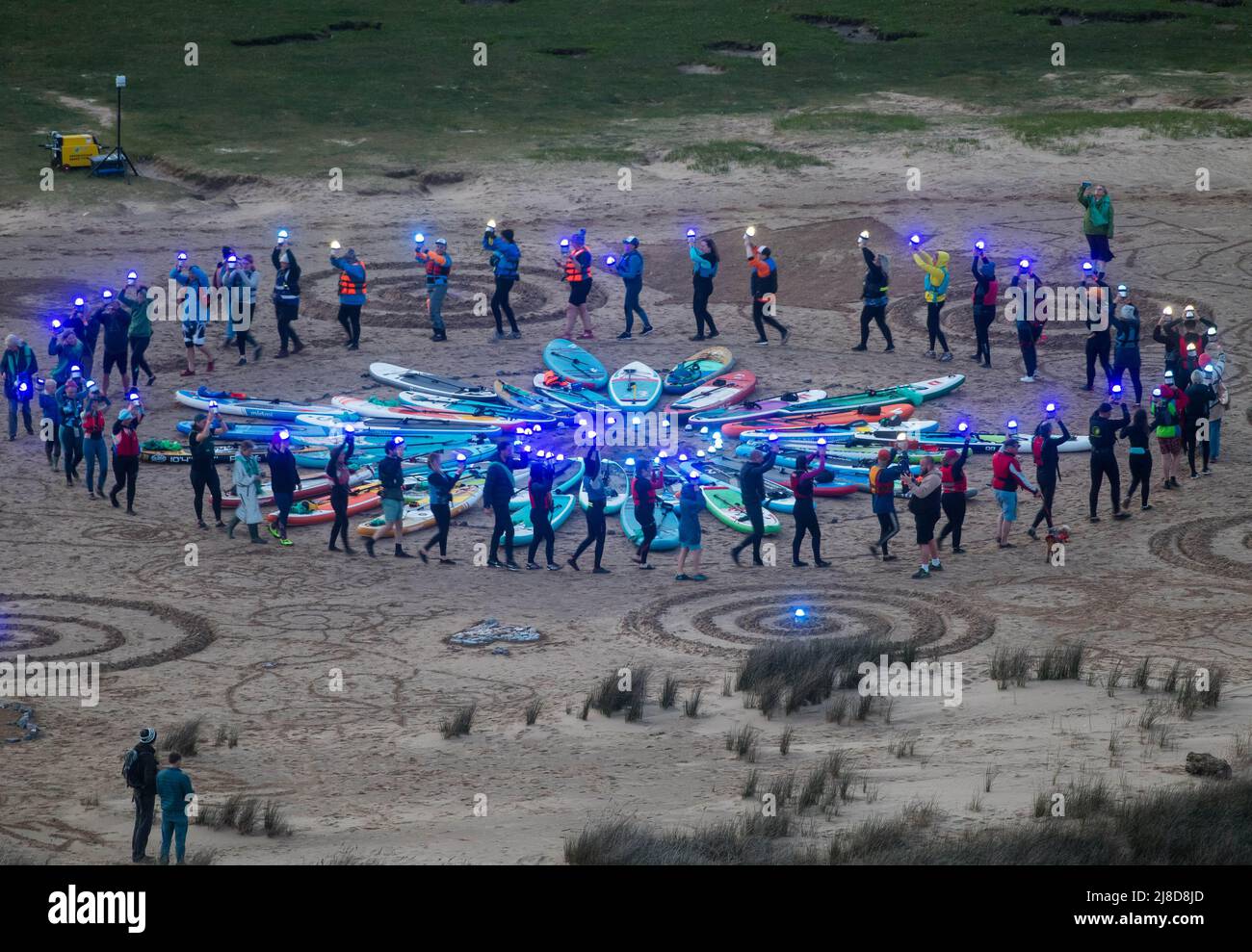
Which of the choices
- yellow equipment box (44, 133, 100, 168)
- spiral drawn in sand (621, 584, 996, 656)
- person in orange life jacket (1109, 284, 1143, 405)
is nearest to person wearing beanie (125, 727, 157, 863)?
spiral drawn in sand (621, 584, 996, 656)

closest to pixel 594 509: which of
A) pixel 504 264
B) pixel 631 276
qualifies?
pixel 631 276

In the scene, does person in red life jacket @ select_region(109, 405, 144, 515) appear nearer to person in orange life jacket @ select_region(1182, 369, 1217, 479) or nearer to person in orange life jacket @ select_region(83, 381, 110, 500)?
person in orange life jacket @ select_region(83, 381, 110, 500)

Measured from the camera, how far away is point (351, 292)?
3003 centimetres

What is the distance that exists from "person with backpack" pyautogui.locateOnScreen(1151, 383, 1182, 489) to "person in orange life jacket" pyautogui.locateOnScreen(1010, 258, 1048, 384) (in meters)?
3.92

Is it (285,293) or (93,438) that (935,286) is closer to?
(285,293)

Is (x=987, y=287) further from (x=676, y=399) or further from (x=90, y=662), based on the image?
(x=90, y=662)

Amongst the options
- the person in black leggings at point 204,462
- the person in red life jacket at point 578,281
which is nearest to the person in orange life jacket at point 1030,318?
the person in red life jacket at point 578,281

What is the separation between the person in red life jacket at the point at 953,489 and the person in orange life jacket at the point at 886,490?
468mm

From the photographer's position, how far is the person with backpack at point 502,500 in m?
22.5

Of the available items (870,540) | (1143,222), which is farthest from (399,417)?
(1143,222)

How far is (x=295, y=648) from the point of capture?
63.8ft

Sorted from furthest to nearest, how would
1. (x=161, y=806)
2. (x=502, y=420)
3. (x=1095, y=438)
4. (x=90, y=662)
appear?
(x=502, y=420), (x=1095, y=438), (x=90, y=662), (x=161, y=806)

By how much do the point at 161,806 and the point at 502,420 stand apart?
13.1 meters

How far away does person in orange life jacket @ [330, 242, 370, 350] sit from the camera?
97.6 feet
